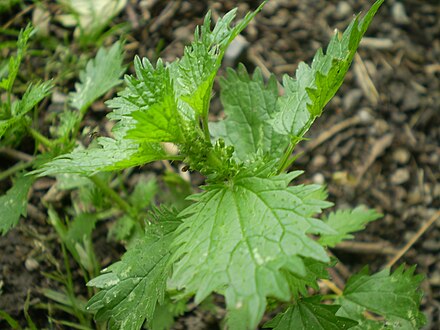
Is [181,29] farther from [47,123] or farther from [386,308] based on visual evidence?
[386,308]

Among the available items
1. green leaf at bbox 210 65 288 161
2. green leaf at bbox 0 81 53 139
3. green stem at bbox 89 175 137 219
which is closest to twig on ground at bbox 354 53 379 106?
green leaf at bbox 210 65 288 161

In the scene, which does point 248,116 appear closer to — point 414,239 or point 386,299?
point 386,299

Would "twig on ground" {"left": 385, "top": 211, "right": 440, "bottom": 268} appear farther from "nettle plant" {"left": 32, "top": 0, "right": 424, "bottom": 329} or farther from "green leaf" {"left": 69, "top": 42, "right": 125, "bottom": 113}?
"green leaf" {"left": 69, "top": 42, "right": 125, "bottom": 113}

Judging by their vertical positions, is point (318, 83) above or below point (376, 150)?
above

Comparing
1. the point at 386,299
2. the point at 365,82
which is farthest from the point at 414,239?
the point at 365,82

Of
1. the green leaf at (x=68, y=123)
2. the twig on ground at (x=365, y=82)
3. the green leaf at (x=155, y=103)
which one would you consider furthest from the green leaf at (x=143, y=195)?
the twig on ground at (x=365, y=82)
